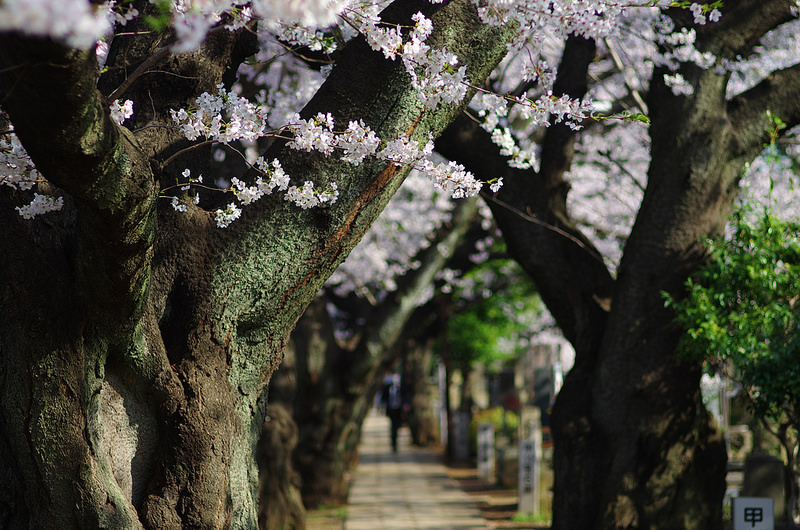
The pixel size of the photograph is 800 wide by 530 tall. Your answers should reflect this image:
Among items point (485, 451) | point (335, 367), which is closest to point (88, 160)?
point (335, 367)

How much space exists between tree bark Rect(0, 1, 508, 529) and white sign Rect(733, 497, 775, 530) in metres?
3.91

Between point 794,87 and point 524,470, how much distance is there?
6981mm

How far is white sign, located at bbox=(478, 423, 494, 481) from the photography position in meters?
16.6

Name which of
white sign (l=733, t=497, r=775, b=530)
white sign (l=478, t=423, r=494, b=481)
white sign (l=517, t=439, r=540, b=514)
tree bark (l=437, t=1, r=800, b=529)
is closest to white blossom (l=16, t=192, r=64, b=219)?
tree bark (l=437, t=1, r=800, b=529)

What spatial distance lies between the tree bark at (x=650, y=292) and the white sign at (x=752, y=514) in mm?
564

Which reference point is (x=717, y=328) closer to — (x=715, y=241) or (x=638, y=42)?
(x=715, y=241)

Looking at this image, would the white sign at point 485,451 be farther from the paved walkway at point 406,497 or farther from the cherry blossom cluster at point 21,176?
the cherry blossom cluster at point 21,176

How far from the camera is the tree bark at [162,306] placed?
3.19 m

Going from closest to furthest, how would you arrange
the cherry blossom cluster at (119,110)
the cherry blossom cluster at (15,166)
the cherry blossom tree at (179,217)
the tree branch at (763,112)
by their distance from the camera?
the cherry blossom tree at (179,217), the cherry blossom cluster at (15,166), the cherry blossom cluster at (119,110), the tree branch at (763,112)

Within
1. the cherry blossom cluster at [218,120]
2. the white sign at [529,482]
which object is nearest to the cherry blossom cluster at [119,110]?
the cherry blossom cluster at [218,120]

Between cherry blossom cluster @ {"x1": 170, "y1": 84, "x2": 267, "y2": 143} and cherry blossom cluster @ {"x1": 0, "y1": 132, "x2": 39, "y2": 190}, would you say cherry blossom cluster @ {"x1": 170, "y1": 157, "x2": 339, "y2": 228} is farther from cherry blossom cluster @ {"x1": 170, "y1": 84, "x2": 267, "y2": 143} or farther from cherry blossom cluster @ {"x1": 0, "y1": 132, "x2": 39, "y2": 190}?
cherry blossom cluster @ {"x1": 0, "y1": 132, "x2": 39, "y2": 190}

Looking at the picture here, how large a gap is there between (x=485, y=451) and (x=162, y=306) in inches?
553

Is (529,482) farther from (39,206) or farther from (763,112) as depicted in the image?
(39,206)

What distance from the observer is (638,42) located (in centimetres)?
935
